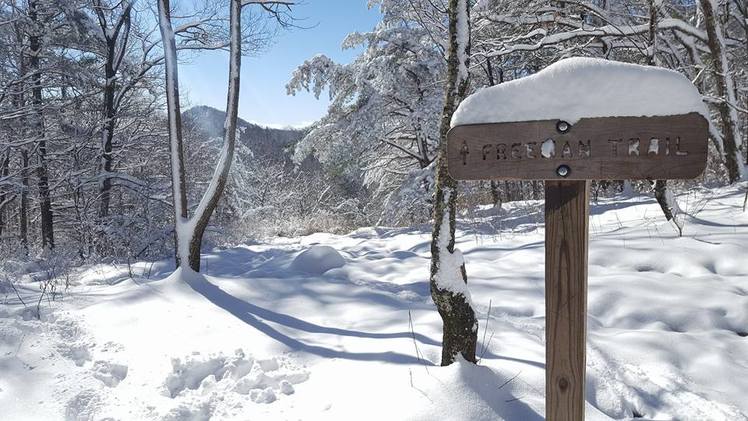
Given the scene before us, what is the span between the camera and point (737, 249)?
13.5ft

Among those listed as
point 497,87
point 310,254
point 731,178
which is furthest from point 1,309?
point 731,178

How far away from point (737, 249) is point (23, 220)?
66.5 ft

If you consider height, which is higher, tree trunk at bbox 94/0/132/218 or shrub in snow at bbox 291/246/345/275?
tree trunk at bbox 94/0/132/218

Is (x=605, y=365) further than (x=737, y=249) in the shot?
No

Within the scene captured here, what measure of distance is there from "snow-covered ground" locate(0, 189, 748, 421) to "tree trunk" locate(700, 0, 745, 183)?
2169 mm

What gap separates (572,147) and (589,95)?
194 mm

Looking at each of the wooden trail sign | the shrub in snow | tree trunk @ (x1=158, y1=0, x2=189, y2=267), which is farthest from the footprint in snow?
tree trunk @ (x1=158, y1=0, x2=189, y2=267)

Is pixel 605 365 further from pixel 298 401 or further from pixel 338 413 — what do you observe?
pixel 298 401

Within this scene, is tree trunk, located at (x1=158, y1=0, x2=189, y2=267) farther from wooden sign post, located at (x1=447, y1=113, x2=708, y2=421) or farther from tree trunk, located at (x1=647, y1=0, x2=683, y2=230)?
tree trunk, located at (x1=647, y1=0, x2=683, y2=230)

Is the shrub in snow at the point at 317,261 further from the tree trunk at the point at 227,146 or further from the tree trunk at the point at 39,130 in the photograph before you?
the tree trunk at the point at 39,130

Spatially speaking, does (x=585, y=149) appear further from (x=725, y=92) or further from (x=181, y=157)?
(x=725, y=92)

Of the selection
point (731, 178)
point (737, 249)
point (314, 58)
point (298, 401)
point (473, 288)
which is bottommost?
point (298, 401)

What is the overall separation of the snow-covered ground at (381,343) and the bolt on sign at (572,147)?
757 millimetres

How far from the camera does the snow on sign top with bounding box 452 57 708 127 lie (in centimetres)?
148
